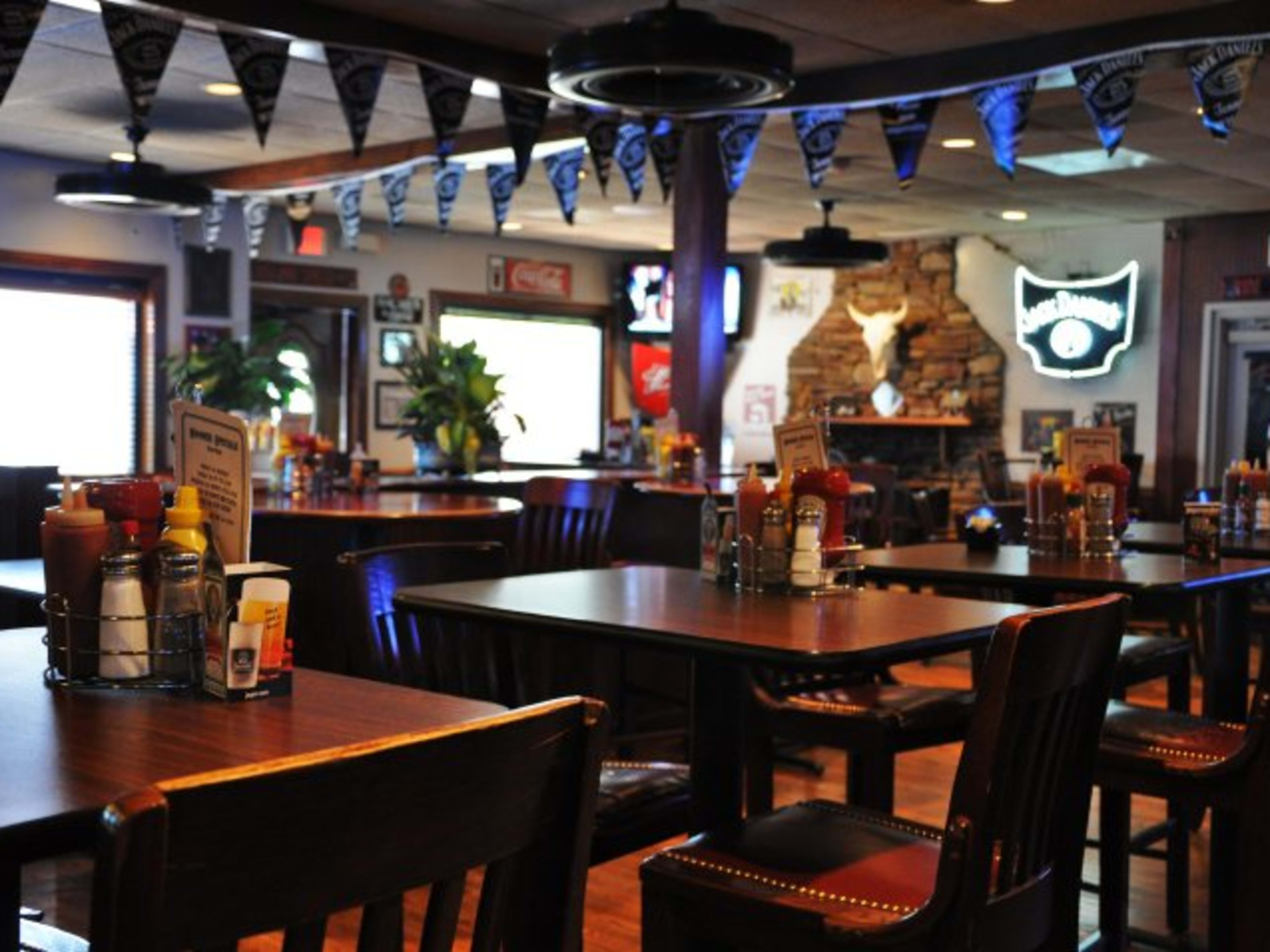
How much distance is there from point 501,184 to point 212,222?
91.6 inches

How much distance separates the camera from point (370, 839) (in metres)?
0.95

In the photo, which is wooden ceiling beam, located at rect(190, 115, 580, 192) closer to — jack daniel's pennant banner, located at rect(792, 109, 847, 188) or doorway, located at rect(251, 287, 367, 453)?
jack daniel's pennant banner, located at rect(792, 109, 847, 188)

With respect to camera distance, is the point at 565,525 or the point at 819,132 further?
the point at 819,132

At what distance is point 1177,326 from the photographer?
11117mm

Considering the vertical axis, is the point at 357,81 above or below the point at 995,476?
above

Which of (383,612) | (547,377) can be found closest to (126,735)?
(383,612)

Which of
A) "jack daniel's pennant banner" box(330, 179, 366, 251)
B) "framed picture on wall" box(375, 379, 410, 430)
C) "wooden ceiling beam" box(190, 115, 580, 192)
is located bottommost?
"framed picture on wall" box(375, 379, 410, 430)

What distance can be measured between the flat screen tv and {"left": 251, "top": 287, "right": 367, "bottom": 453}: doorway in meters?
2.76

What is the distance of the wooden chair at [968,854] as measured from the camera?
70.5 inches

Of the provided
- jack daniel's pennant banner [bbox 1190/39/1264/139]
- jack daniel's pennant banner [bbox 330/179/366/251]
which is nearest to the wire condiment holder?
jack daniel's pennant banner [bbox 1190/39/1264/139]

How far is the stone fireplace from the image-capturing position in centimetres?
1220

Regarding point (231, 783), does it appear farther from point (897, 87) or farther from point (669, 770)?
point (897, 87)

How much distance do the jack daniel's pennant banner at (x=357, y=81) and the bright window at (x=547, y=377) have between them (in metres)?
6.44

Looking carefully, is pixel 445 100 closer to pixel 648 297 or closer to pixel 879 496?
pixel 879 496
